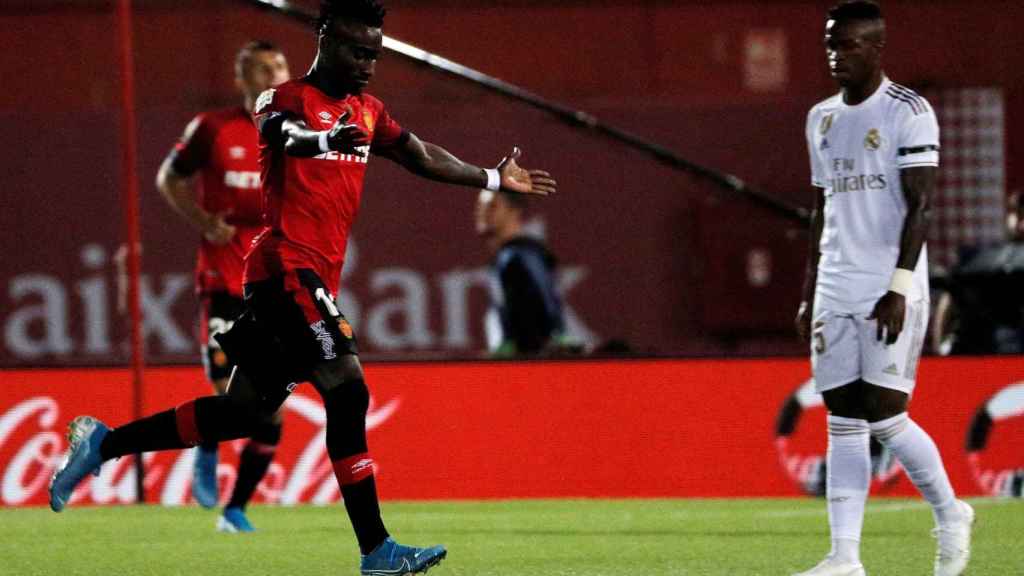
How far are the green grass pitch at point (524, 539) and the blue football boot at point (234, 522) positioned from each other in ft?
0.24

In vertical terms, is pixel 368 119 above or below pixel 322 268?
above

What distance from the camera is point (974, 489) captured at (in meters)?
9.59

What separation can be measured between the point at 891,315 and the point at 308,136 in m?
1.81

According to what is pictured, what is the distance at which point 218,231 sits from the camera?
28.2ft

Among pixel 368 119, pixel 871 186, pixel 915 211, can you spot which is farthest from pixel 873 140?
pixel 368 119

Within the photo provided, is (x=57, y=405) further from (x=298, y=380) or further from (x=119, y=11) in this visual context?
(x=298, y=380)

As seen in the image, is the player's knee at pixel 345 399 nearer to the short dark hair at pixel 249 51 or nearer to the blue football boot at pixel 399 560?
the blue football boot at pixel 399 560

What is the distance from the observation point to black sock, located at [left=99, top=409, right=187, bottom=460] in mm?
6445

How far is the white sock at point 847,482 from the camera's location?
19.3 feet

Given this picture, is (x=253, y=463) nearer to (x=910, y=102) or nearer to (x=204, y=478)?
(x=204, y=478)

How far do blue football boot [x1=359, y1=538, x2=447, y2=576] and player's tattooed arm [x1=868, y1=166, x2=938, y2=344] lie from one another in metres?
1.49

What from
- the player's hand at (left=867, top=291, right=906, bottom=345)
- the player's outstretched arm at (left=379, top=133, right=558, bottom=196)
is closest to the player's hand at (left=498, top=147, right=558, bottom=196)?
the player's outstretched arm at (left=379, top=133, right=558, bottom=196)

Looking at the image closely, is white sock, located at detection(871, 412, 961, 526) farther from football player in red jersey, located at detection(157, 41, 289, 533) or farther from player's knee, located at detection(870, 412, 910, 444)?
football player in red jersey, located at detection(157, 41, 289, 533)

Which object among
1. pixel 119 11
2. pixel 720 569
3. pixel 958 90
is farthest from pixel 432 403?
pixel 958 90
